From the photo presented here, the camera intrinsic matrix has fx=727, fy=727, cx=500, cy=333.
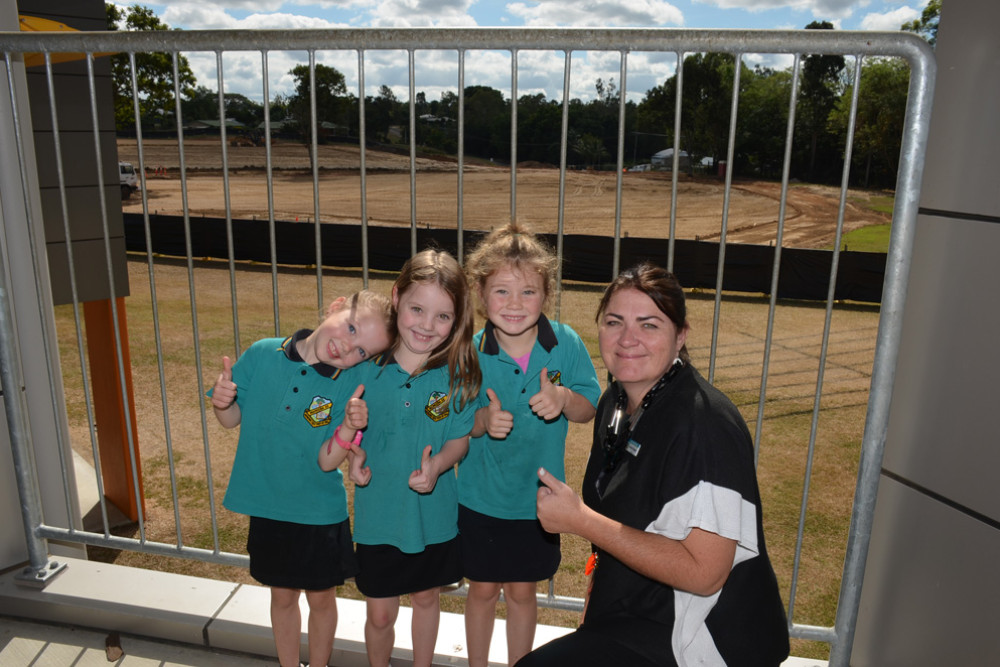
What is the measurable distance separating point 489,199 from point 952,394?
123 ft

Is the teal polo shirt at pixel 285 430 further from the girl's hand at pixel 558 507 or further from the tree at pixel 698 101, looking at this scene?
the tree at pixel 698 101

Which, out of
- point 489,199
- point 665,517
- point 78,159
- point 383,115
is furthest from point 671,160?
point 489,199

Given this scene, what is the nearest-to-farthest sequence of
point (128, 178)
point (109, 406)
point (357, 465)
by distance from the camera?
point (357, 465)
point (109, 406)
point (128, 178)

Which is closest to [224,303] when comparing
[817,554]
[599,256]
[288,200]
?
[599,256]

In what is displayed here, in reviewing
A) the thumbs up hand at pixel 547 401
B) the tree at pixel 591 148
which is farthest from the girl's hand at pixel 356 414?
the tree at pixel 591 148

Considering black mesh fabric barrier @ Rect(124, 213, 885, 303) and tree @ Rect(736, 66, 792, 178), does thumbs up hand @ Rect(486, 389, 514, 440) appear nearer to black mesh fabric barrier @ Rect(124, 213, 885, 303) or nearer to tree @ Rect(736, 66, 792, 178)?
black mesh fabric barrier @ Rect(124, 213, 885, 303)

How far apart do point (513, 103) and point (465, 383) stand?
81cm

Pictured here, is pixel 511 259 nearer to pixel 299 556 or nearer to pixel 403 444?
pixel 403 444

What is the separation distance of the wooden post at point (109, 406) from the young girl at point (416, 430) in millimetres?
6100

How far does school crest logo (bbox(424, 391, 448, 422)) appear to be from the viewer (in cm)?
209

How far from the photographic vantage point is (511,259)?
2.13 m

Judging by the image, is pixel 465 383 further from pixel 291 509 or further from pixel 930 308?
pixel 930 308

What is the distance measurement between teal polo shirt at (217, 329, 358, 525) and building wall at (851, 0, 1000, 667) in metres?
1.62

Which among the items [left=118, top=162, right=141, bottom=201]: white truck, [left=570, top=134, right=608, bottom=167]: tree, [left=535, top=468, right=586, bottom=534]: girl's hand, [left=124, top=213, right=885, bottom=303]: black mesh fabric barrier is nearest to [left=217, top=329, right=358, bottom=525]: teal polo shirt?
[left=535, top=468, right=586, bottom=534]: girl's hand
